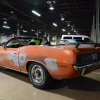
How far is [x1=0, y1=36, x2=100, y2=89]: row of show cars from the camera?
3096 mm

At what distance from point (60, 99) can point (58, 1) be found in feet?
39.3

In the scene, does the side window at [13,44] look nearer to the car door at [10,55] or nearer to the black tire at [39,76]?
the car door at [10,55]

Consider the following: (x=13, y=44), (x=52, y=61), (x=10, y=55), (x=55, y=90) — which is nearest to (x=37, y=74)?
(x=55, y=90)

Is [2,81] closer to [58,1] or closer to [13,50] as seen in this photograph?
[13,50]

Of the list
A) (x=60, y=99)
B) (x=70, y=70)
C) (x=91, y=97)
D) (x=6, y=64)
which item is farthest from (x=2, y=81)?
(x=91, y=97)

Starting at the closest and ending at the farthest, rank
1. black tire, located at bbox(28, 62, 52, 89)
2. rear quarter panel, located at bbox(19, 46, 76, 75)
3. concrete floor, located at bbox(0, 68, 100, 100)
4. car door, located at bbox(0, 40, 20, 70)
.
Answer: rear quarter panel, located at bbox(19, 46, 76, 75) → concrete floor, located at bbox(0, 68, 100, 100) → black tire, located at bbox(28, 62, 52, 89) → car door, located at bbox(0, 40, 20, 70)

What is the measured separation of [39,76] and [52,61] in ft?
2.45

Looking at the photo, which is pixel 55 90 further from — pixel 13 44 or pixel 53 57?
pixel 13 44

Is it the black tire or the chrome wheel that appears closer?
the black tire

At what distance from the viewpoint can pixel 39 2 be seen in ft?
45.3

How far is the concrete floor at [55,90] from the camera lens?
10.7 feet

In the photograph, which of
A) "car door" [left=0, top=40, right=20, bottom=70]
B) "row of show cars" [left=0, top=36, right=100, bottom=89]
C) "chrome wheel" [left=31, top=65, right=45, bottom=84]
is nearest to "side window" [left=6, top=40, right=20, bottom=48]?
"car door" [left=0, top=40, right=20, bottom=70]

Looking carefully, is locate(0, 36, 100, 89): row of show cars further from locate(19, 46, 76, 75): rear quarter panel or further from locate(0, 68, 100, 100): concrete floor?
locate(0, 68, 100, 100): concrete floor

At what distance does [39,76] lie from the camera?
382 centimetres
